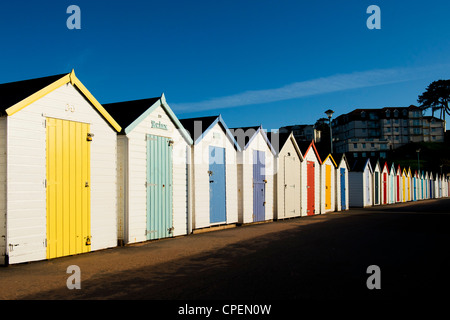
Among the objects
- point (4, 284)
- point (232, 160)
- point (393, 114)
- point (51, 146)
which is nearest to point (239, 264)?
point (4, 284)

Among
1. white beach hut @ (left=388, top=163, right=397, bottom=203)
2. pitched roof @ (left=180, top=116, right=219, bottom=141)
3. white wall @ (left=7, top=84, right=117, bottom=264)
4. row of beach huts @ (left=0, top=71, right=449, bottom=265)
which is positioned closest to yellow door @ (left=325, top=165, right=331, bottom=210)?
row of beach huts @ (left=0, top=71, right=449, bottom=265)

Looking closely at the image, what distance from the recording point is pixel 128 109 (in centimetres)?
1222

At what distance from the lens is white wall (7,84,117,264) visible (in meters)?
8.15

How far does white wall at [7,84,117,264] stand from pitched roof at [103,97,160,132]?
1.24m

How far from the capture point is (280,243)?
10.9m

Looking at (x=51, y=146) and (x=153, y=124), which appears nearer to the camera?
(x=51, y=146)

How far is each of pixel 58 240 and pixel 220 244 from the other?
3854 millimetres

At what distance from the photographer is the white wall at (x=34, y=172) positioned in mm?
8148

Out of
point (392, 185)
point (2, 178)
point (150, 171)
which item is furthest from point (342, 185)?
point (2, 178)

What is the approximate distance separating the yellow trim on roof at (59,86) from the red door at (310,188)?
579 inches

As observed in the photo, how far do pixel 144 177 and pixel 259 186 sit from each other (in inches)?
303

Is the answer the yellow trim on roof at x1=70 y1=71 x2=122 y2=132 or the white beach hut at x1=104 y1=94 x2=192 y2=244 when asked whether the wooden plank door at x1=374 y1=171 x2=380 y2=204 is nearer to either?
the white beach hut at x1=104 y1=94 x2=192 y2=244

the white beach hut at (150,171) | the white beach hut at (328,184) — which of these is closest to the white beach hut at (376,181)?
the white beach hut at (328,184)
